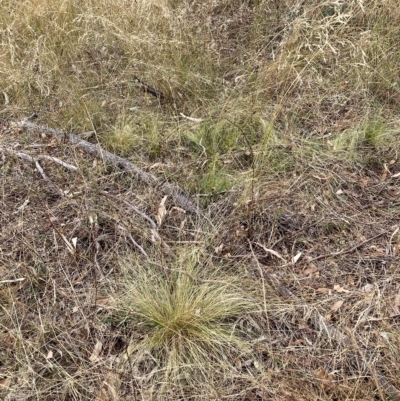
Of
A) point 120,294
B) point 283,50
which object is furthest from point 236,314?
point 283,50

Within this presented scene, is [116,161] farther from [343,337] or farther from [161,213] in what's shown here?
[343,337]

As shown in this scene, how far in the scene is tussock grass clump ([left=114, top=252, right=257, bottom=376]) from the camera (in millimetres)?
1395

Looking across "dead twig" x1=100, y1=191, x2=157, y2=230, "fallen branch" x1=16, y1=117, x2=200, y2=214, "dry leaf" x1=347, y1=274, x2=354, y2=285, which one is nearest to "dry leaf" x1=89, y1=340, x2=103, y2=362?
"dead twig" x1=100, y1=191, x2=157, y2=230

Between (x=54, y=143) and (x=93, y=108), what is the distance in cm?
29

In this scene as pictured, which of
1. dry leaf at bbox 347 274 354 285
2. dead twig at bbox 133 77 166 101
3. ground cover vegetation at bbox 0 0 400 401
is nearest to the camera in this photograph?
ground cover vegetation at bbox 0 0 400 401

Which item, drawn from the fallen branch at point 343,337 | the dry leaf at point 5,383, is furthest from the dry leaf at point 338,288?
the dry leaf at point 5,383

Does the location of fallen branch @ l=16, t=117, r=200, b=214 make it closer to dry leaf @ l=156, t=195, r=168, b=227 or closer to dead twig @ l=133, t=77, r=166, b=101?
dry leaf @ l=156, t=195, r=168, b=227

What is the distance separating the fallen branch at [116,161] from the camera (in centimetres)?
191

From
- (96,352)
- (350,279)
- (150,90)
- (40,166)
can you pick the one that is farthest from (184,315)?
(150,90)

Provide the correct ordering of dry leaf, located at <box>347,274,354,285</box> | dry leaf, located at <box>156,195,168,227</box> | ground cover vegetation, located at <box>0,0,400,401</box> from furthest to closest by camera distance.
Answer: dry leaf, located at <box>156,195,168,227</box> < dry leaf, located at <box>347,274,354,285</box> < ground cover vegetation, located at <box>0,0,400,401</box>

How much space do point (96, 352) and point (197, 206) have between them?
2.25 ft

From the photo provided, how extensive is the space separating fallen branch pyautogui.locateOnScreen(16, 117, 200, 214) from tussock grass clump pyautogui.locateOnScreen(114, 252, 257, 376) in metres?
0.36

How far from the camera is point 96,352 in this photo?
4.71ft

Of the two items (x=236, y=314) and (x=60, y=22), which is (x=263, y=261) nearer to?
(x=236, y=314)
